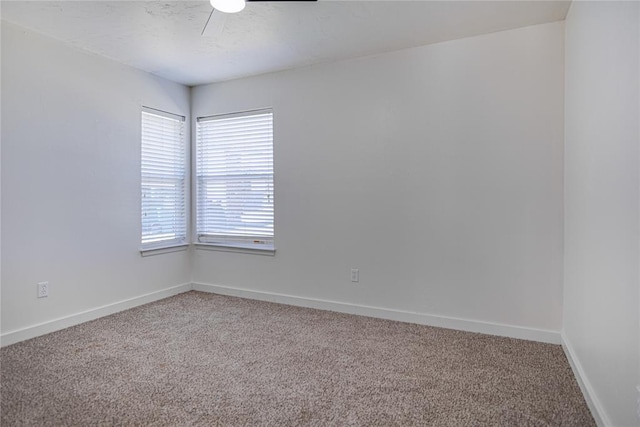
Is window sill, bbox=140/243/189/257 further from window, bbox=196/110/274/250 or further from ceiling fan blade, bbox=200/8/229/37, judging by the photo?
ceiling fan blade, bbox=200/8/229/37

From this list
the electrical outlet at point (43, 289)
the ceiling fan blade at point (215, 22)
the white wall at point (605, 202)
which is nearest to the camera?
the white wall at point (605, 202)

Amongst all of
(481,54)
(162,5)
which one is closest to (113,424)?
(162,5)

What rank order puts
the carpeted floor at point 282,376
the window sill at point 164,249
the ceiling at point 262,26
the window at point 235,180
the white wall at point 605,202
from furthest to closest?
the window at point 235,180 < the window sill at point 164,249 < the ceiling at point 262,26 < the carpeted floor at point 282,376 < the white wall at point 605,202

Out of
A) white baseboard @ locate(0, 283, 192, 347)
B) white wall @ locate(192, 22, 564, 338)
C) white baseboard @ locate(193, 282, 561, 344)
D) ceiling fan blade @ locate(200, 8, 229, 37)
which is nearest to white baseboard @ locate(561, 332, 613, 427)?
white baseboard @ locate(193, 282, 561, 344)

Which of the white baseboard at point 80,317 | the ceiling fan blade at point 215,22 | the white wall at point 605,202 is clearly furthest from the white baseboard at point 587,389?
the white baseboard at point 80,317

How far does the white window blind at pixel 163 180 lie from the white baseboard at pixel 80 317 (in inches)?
20.4

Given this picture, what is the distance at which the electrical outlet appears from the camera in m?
2.93

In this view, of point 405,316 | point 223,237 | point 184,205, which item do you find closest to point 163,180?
point 184,205

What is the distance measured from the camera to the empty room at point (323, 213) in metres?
1.88

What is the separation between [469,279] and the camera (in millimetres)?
3021

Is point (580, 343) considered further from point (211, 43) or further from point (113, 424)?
point (211, 43)

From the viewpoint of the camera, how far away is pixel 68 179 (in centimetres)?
309

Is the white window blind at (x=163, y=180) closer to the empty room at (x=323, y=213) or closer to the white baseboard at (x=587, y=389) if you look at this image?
the empty room at (x=323, y=213)

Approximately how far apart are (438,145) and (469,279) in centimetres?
113
